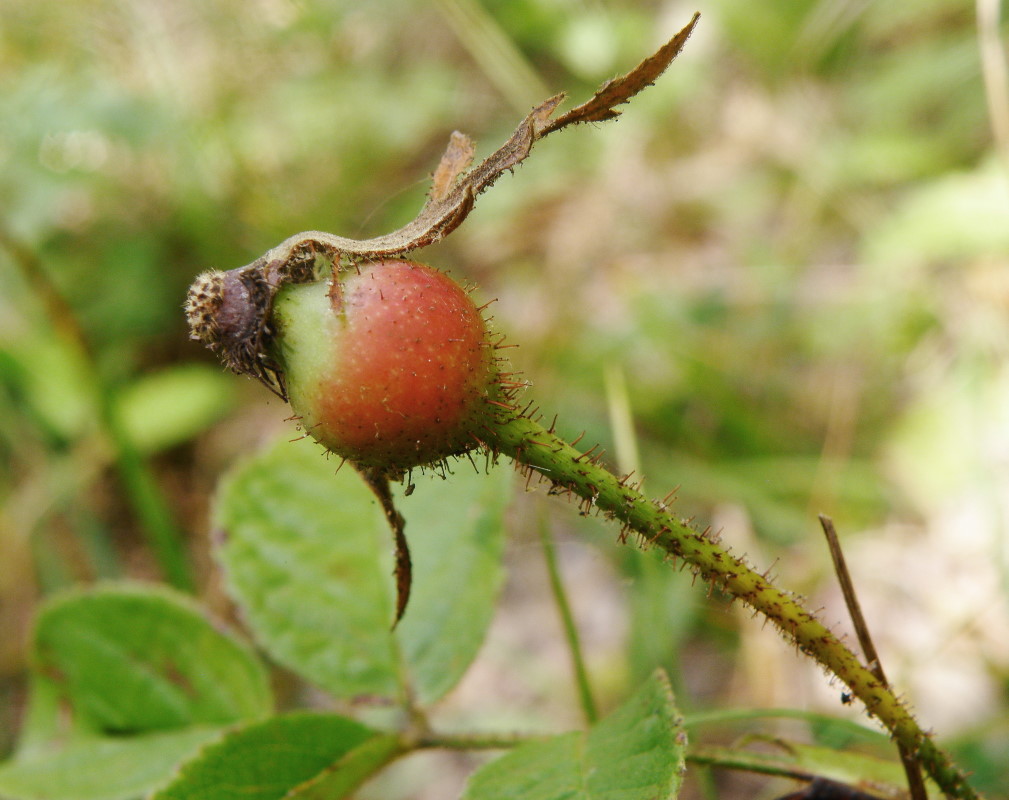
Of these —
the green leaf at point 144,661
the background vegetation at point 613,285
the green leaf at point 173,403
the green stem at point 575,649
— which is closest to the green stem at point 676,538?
the green stem at point 575,649

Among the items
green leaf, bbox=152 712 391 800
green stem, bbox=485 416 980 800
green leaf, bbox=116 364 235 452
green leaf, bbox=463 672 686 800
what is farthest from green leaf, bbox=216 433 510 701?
green leaf, bbox=116 364 235 452

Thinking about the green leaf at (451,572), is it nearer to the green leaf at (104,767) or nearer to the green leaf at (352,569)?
the green leaf at (352,569)

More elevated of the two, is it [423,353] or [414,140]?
[414,140]

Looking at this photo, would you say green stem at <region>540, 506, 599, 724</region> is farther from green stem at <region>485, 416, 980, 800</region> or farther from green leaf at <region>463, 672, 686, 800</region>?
green stem at <region>485, 416, 980, 800</region>

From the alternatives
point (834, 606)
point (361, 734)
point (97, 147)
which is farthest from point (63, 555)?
point (834, 606)

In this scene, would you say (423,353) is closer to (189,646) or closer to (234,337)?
(234,337)

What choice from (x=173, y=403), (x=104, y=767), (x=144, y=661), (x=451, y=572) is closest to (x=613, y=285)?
(x=173, y=403)

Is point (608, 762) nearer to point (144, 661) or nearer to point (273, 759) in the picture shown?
point (273, 759)

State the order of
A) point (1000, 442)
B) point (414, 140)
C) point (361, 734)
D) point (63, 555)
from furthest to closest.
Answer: point (414, 140) < point (63, 555) < point (1000, 442) < point (361, 734)
